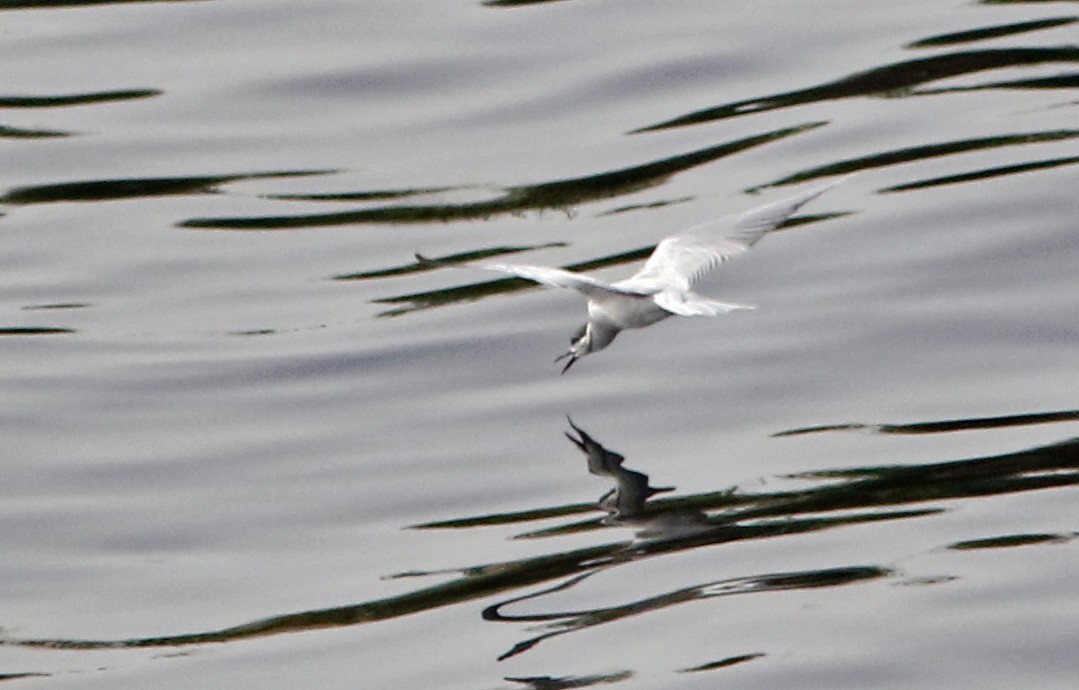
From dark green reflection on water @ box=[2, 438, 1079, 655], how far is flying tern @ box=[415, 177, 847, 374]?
873 millimetres

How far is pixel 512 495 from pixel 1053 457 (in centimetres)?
229

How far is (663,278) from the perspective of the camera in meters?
9.32

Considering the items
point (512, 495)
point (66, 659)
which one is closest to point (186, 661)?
point (66, 659)

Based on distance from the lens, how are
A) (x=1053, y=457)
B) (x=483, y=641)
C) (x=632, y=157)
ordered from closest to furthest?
1. (x=483, y=641)
2. (x=1053, y=457)
3. (x=632, y=157)

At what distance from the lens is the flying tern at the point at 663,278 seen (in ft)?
27.9

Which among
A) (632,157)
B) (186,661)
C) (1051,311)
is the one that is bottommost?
(186,661)

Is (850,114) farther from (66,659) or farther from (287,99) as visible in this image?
(66,659)

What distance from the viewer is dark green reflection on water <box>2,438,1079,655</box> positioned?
26.6ft

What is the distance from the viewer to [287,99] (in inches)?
594

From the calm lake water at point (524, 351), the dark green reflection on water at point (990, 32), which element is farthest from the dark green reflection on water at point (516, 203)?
the dark green reflection on water at point (990, 32)

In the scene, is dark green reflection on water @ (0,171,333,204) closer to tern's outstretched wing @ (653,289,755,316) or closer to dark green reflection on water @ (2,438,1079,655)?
dark green reflection on water @ (2,438,1079,655)

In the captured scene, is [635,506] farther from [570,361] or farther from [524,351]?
[524,351]

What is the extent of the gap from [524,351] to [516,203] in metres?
2.29

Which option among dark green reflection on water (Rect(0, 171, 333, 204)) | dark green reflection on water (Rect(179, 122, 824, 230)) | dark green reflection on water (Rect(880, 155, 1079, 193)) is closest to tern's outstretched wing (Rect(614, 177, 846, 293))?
dark green reflection on water (Rect(880, 155, 1079, 193))
